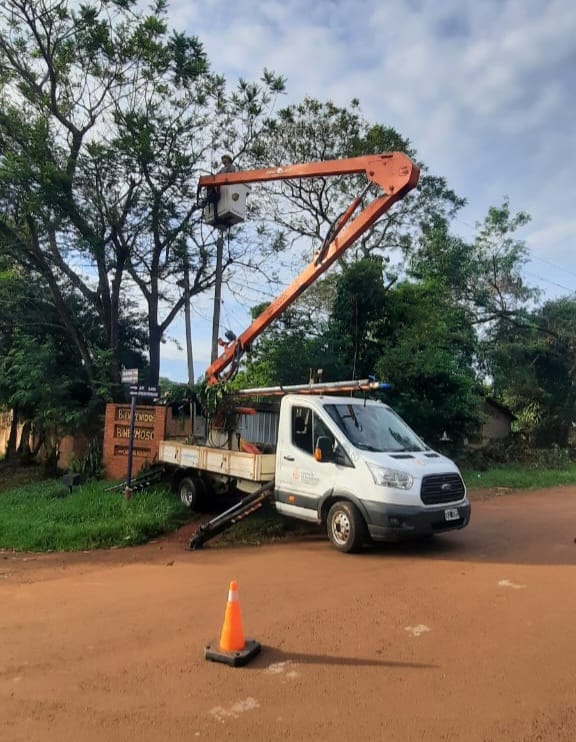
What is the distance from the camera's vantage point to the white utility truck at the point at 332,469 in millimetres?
7480

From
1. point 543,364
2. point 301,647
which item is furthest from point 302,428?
point 543,364

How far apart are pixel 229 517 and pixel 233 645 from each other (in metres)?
4.17

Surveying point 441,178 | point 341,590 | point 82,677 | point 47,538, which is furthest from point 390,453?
point 441,178

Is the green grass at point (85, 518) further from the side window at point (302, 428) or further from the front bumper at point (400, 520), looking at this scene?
the front bumper at point (400, 520)

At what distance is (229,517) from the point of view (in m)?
8.59

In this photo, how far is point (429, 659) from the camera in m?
4.39

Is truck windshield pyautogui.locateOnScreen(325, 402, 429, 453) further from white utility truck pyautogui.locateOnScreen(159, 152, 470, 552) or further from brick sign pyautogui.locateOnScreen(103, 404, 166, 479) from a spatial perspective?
brick sign pyautogui.locateOnScreen(103, 404, 166, 479)

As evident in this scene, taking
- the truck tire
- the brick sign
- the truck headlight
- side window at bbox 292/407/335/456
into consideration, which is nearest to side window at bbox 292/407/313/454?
side window at bbox 292/407/335/456

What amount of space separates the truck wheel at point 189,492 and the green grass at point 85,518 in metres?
0.17

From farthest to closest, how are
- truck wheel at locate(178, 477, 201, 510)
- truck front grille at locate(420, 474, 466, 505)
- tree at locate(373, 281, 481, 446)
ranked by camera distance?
tree at locate(373, 281, 481, 446) < truck wheel at locate(178, 477, 201, 510) < truck front grille at locate(420, 474, 466, 505)

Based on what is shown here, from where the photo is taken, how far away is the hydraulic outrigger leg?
28.2 feet

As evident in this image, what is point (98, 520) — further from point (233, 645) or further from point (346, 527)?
point (233, 645)

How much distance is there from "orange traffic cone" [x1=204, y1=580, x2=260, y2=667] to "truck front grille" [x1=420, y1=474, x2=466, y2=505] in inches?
142

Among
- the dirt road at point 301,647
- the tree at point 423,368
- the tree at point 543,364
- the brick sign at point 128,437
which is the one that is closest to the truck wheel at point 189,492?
the brick sign at point 128,437
